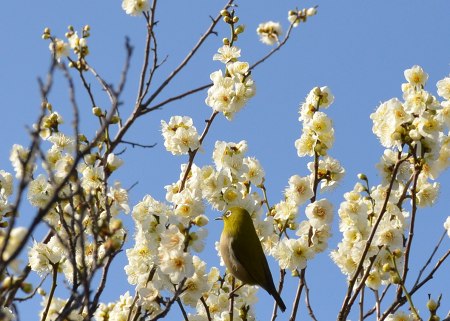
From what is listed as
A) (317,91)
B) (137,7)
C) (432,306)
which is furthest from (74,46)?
(432,306)

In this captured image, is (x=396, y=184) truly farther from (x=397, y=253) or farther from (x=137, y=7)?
(x=137, y=7)

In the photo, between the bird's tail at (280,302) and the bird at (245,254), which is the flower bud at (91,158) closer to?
the bird at (245,254)

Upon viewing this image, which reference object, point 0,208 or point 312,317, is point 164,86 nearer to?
point 0,208

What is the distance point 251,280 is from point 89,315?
191 cm

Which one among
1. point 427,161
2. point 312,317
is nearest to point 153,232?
point 312,317

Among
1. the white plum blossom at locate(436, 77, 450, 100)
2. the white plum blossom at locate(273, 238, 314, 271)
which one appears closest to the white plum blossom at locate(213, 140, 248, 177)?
the white plum blossom at locate(273, 238, 314, 271)

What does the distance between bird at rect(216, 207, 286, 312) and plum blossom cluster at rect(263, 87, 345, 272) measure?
0.13 m

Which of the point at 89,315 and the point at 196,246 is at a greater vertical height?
the point at 196,246

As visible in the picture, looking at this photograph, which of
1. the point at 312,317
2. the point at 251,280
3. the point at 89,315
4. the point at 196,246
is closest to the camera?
the point at 89,315

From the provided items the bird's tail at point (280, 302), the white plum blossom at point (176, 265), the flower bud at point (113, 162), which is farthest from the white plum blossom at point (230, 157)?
the white plum blossom at point (176, 265)

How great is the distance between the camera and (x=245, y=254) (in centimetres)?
400

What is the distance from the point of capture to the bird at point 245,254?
12.8 ft

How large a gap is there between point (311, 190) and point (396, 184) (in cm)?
49

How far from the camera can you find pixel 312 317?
12.5 ft
